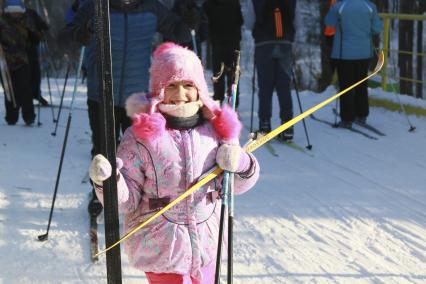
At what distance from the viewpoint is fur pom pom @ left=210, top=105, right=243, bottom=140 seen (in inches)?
101

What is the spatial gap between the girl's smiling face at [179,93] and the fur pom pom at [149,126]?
120 mm

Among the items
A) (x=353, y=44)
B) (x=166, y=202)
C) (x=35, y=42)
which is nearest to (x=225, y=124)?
(x=166, y=202)

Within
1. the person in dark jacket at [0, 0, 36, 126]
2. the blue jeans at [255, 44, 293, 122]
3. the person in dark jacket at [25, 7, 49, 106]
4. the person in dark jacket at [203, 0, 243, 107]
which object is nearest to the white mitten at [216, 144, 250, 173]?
the blue jeans at [255, 44, 293, 122]

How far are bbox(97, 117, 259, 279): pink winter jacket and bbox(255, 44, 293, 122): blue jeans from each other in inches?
186

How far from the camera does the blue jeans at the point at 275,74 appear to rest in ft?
23.2

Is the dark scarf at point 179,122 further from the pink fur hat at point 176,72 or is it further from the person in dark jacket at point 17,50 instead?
the person in dark jacket at point 17,50

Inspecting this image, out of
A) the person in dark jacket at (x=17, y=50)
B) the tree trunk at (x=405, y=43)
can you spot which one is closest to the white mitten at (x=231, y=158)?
the person in dark jacket at (x=17, y=50)

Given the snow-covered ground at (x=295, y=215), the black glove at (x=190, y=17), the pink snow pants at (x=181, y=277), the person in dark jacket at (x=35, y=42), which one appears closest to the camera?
the pink snow pants at (x=181, y=277)

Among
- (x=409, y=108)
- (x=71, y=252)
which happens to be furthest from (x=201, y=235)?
(x=409, y=108)

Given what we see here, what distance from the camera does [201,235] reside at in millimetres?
2500

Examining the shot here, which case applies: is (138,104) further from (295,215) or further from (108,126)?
(295,215)

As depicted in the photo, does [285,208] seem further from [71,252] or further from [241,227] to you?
[71,252]

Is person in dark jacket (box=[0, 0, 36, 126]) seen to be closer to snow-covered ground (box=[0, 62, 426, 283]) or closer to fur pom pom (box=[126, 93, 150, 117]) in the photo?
snow-covered ground (box=[0, 62, 426, 283])

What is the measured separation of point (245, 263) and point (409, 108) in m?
4.94
